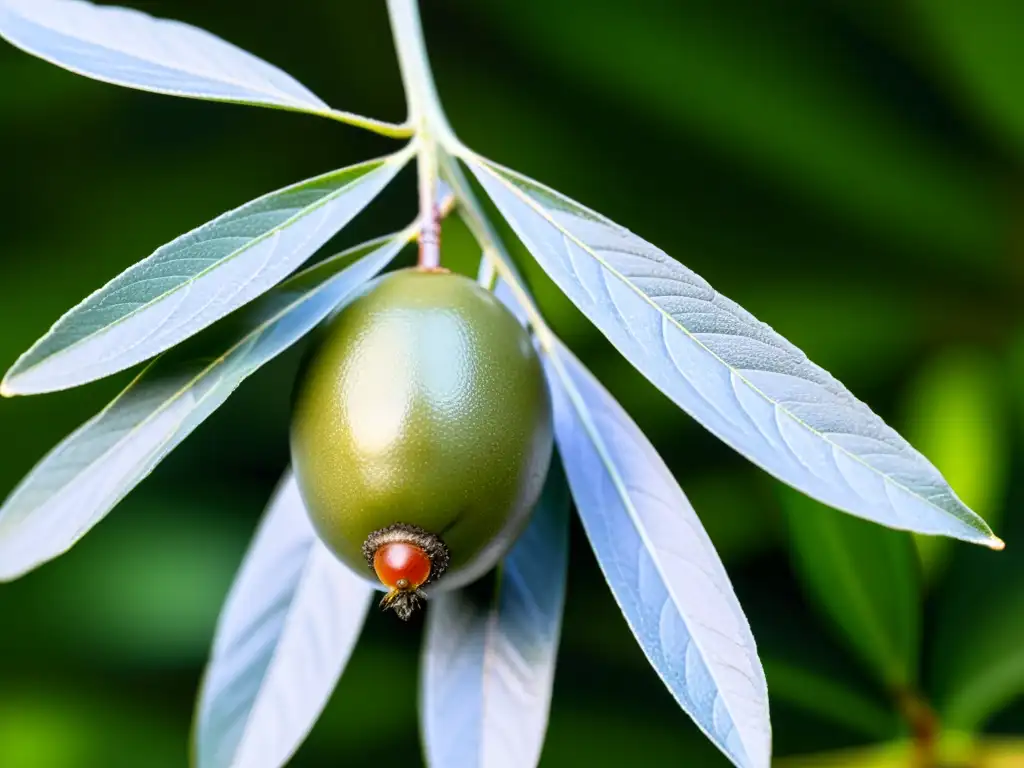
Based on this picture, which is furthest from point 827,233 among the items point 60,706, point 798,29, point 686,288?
point 60,706

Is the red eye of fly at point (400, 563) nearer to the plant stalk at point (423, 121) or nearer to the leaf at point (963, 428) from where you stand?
the plant stalk at point (423, 121)

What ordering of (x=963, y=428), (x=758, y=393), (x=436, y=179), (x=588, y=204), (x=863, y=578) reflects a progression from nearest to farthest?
(x=758, y=393) → (x=436, y=179) → (x=863, y=578) → (x=963, y=428) → (x=588, y=204)

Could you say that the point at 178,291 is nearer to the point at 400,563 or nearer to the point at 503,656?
the point at 400,563

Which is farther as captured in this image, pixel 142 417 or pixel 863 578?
pixel 863 578

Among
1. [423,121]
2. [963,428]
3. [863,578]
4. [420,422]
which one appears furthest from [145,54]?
[963,428]

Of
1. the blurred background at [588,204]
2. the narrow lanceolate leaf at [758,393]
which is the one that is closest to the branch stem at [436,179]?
the narrow lanceolate leaf at [758,393]

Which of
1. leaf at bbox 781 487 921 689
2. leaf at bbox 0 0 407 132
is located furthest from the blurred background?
leaf at bbox 0 0 407 132

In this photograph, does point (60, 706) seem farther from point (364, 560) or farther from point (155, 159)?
point (364, 560)
